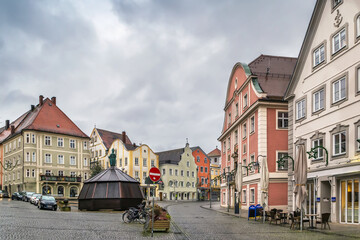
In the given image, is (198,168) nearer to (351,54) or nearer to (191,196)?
(191,196)

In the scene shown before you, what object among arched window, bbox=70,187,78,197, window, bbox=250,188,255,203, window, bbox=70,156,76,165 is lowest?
arched window, bbox=70,187,78,197

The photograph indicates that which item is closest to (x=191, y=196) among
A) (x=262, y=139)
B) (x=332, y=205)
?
(x=262, y=139)

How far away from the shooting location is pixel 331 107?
24.8 meters

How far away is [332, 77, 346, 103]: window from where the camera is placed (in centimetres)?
2370

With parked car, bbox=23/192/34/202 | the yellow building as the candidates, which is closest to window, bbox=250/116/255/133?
parked car, bbox=23/192/34/202

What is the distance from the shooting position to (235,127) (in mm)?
46688

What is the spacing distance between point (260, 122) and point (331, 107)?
12.6 m

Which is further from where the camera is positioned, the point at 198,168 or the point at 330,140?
the point at 198,168

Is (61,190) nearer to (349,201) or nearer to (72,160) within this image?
(72,160)

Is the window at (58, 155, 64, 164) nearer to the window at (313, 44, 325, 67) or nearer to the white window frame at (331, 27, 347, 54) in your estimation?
the window at (313, 44, 325, 67)

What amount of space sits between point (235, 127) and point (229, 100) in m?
4.84

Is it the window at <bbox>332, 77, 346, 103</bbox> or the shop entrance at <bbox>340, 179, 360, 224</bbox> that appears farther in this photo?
the window at <bbox>332, 77, 346, 103</bbox>

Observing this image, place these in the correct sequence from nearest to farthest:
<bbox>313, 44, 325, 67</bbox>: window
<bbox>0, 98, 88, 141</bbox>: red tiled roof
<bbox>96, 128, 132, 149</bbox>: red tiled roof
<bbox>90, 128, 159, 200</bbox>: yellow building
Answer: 1. <bbox>313, 44, 325, 67</bbox>: window
2. <bbox>0, 98, 88, 141</bbox>: red tiled roof
3. <bbox>90, 128, 159, 200</bbox>: yellow building
4. <bbox>96, 128, 132, 149</bbox>: red tiled roof

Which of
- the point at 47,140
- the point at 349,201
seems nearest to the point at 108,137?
the point at 47,140
